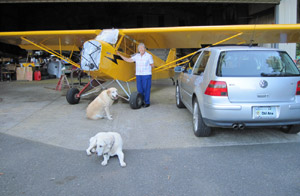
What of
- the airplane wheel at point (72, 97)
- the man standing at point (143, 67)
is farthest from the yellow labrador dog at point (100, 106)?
the airplane wheel at point (72, 97)

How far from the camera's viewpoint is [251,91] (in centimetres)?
354

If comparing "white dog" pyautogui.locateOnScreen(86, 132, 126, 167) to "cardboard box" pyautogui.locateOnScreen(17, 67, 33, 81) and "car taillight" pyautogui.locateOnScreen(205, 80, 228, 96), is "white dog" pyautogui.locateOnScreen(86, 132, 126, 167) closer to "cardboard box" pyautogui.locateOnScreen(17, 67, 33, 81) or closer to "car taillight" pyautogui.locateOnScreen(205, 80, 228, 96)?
"car taillight" pyautogui.locateOnScreen(205, 80, 228, 96)

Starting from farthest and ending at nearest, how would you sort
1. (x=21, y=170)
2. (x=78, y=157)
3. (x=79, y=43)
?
(x=79, y=43) < (x=78, y=157) < (x=21, y=170)

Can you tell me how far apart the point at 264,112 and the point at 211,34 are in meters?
4.91

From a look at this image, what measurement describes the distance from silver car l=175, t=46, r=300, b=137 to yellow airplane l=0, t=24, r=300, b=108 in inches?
126

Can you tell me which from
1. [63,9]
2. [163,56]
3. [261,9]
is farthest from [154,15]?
[261,9]

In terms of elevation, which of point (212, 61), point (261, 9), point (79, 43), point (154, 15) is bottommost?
point (212, 61)

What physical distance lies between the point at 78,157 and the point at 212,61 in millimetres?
2660

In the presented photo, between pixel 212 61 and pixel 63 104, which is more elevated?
pixel 212 61

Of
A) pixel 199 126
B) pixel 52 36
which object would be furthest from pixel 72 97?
pixel 199 126

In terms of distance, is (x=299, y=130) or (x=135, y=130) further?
(x=135, y=130)

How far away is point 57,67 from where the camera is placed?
670 inches

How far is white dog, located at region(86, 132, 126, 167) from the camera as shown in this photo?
121 inches

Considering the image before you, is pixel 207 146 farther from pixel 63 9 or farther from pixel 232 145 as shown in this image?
pixel 63 9
